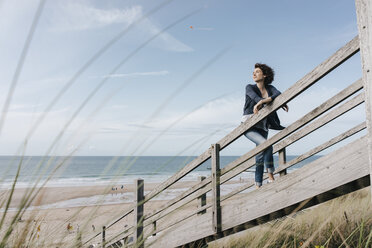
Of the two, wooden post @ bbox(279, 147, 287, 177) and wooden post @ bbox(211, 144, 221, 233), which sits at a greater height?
wooden post @ bbox(279, 147, 287, 177)

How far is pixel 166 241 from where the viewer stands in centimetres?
403

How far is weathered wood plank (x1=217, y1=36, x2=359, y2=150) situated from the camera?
A: 215cm

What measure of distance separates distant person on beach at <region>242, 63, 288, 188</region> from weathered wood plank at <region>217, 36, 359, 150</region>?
31cm

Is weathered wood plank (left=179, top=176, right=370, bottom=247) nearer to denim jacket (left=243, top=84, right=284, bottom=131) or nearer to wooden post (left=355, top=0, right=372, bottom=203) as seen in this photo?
wooden post (left=355, top=0, right=372, bottom=203)

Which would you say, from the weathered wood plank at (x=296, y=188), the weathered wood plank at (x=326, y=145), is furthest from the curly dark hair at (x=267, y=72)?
the weathered wood plank at (x=296, y=188)

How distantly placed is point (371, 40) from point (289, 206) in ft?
5.35

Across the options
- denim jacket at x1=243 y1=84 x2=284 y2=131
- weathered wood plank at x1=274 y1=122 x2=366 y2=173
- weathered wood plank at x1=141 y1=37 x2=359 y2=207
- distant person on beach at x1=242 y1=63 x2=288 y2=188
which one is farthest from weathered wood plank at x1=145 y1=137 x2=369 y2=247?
weathered wood plank at x1=274 y1=122 x2=366 y2=173

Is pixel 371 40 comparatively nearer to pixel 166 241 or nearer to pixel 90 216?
pixel 90 216

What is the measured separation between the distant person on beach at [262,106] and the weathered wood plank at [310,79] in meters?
0.31

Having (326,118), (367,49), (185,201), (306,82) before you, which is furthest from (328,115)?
(185,201)

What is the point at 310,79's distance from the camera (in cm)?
243

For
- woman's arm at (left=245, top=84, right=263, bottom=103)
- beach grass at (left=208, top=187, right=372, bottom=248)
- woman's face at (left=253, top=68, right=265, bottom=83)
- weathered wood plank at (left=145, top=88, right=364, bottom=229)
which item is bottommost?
beach grass at (left=208, top=187, right=372, bottom=248)

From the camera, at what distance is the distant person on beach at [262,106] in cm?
332

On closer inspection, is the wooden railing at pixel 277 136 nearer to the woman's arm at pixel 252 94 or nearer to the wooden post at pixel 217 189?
the wooden post at pixel 217 189
